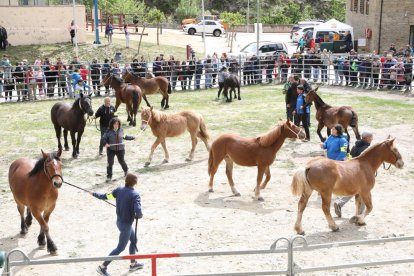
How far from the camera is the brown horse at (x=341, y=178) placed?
30.9 ft

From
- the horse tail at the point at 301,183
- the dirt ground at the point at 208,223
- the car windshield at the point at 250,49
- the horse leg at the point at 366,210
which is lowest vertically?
the dirt ground at the point at 208,223

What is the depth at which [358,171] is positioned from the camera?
974 cm

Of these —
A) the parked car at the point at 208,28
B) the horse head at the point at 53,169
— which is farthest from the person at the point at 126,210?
the parked car at the point at 208,28

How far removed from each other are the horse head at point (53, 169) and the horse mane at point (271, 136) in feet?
13.7

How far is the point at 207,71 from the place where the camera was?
2728 centimetres

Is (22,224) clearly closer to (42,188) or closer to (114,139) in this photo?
(42,188)

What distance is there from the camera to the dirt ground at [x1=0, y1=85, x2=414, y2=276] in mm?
8727

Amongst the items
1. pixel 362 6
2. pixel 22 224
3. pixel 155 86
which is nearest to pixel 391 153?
pixel 22 224

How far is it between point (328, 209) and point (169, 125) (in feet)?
18.9

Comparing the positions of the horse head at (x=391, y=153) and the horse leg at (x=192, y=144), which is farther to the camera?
the horse leg at (x=192, y=144)

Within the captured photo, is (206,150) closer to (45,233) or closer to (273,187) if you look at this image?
(273,187)

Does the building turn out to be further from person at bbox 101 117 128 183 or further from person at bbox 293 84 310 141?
person at bbox 101 117 128 183

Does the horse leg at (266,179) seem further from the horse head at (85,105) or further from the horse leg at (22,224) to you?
the horse head at (85,105)

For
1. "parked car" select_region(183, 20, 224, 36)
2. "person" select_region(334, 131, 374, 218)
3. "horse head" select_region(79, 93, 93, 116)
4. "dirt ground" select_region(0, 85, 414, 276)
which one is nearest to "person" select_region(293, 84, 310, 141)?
"dirt ground" select_region(0, 85, 414, 276)
